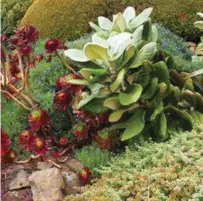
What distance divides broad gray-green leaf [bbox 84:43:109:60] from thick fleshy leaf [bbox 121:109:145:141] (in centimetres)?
50

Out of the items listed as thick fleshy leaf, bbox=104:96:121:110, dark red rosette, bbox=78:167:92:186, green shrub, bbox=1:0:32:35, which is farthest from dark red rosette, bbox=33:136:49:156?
green shrub, bbox=1:0:32:35

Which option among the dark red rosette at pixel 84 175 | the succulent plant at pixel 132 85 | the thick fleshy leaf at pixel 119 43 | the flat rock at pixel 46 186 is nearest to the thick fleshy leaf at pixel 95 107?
the succulent plant at pixel 132 85

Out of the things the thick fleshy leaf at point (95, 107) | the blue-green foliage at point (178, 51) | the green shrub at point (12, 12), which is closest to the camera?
the thick fleshy leaf at point (95, 107)

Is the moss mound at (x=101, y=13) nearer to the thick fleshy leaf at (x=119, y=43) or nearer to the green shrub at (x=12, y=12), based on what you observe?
the green shrub at (x=12, y=12)

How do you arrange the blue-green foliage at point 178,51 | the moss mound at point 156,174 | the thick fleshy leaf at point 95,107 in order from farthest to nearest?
the blue-green foliage at point 178,51, the thick fleshy leaf at point 95,107, the moss mound at point 156,174

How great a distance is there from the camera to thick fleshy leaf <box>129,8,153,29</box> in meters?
4.38

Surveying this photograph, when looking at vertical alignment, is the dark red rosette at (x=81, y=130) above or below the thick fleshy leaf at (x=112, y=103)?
below

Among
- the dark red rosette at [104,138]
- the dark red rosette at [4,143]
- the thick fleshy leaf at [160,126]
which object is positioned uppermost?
the dark red rosette at [4,143]

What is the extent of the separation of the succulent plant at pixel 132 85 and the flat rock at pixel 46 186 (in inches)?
22.4

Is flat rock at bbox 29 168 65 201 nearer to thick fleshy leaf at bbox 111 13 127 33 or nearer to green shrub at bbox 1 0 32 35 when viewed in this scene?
thick fleshy leaf at bbox 111 13 127 33

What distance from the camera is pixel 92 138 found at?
14.4 ft

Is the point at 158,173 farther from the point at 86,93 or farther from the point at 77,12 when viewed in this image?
the point at 77,12

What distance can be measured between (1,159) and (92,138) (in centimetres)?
77

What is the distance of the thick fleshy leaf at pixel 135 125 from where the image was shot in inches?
160
